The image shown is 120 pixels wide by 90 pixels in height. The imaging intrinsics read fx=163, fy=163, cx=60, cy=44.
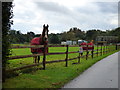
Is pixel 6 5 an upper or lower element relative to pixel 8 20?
upper

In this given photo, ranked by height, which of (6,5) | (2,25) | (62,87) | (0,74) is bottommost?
(62,87)

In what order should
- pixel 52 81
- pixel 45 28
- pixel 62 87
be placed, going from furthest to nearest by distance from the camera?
pixel 45 28 < pixel 52 81 < pixel 62 87

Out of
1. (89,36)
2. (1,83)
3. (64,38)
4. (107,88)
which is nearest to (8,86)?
(1,83)

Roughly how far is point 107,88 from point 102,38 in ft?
309

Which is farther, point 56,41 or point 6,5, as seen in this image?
point 56,41

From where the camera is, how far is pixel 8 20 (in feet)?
15.9

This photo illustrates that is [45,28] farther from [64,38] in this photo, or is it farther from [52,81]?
[64,38]

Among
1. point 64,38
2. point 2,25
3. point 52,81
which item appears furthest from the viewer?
point 64,38

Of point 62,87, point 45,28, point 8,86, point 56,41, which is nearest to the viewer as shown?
point 8,86

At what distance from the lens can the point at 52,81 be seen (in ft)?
17.7

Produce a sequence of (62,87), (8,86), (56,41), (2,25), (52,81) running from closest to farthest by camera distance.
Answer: (8,86)
(2,25)
(62,87)
(52,81)
(56,41)

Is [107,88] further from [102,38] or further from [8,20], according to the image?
[102,38]

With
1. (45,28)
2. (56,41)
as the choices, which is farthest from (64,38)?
(45,28)

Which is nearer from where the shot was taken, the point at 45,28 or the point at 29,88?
the point at 29,88
